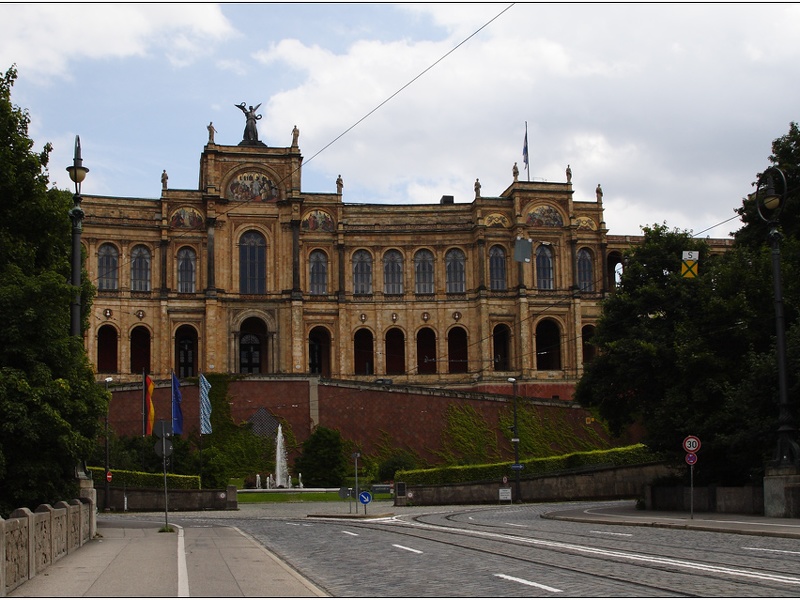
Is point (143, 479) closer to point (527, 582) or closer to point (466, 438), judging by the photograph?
point (466, 438)

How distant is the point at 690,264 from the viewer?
1469 inches

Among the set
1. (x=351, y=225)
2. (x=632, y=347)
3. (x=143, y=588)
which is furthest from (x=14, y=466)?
(x=351, y=225)

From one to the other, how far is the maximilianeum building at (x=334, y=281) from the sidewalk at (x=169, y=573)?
Answer: 54.0 meters

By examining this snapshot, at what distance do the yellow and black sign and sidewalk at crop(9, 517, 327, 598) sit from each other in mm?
20367

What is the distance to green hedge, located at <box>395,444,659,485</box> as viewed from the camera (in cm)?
5375

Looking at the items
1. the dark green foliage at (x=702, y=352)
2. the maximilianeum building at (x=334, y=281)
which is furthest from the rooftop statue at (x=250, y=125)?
the dark green foliage at (x=702, y=352)

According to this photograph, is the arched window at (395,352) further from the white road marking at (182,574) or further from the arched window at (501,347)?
the white road marking at (182,574)

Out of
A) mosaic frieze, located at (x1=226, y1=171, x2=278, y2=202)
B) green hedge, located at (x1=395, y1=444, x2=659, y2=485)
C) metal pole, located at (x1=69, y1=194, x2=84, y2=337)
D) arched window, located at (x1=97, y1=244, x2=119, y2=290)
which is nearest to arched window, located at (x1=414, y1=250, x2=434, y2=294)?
mosaic frieze, located at (x1=226, y1=171, x2=278, y2=202)

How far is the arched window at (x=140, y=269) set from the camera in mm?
76500

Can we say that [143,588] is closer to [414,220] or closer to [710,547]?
[710,547]

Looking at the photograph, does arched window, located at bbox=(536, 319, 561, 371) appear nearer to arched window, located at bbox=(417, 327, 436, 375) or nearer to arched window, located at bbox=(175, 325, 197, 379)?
arched window, located at bbox=(417, 327, 436, 375)

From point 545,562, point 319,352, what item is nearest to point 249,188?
point 319,352

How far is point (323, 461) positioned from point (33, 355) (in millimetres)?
38349

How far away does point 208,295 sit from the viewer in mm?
75875
